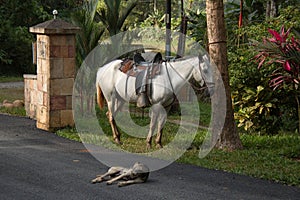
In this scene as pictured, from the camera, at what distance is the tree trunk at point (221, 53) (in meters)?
11.2

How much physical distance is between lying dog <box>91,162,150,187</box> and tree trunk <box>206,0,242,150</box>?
2.83 metres

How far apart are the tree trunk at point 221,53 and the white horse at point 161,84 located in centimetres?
44

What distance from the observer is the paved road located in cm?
804

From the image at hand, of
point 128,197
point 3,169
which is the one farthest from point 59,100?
point 128,197

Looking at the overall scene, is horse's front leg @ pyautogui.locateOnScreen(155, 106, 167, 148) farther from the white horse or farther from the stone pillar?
the stone pillar

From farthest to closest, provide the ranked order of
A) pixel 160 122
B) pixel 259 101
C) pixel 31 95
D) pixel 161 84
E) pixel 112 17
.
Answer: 1. pixel 112 17
2. pixel 31 95
3. pixel 259 101
4. pixel 160 122
5. pixel 161 84

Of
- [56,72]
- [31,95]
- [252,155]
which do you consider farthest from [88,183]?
[31,95]

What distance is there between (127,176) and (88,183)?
1.74 ft

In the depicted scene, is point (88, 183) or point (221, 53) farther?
point (221, 53)

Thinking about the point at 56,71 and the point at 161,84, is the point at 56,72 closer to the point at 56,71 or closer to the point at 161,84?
the point at 56,71

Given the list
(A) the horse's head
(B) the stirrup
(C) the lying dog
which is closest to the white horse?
(A) the horse's head

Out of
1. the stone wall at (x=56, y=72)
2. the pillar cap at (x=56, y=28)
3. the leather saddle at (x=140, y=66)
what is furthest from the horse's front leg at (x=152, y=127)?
the pillar cap at (x=56, y=28)

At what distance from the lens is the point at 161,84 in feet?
36.4

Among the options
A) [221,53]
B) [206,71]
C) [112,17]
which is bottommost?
[206,71]
